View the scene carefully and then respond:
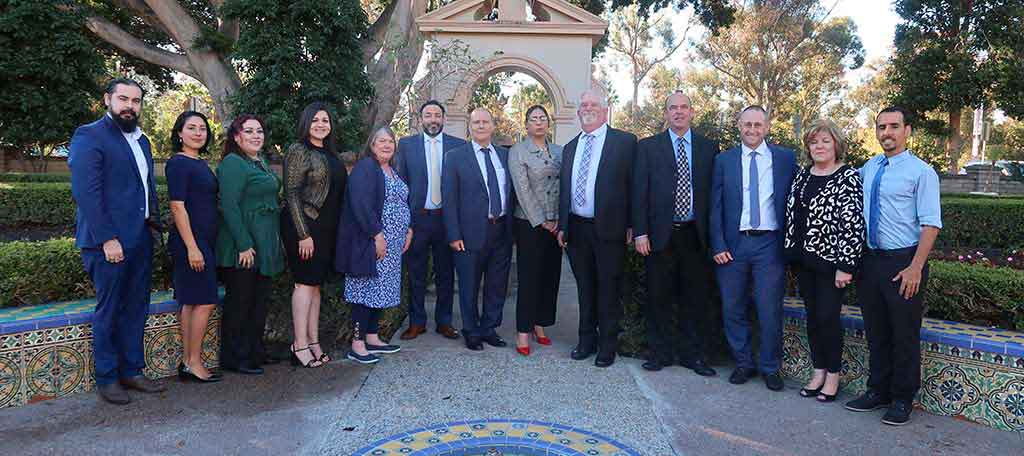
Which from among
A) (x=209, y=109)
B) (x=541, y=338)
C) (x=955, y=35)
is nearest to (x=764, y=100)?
(x=955, y=35)

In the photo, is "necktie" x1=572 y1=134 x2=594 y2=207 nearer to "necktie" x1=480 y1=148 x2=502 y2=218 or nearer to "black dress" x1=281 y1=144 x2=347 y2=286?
"necktie" x1=480 y1=148 x2=502 y2=218

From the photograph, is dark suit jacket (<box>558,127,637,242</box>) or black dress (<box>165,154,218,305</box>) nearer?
black dress (<box>165,154,218,305</box>)

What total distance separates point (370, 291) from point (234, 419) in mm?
1288

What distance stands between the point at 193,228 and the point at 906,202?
4.08 metres

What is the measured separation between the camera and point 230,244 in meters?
4.17

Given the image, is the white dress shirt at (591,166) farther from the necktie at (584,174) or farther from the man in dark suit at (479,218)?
the man in dark suit at (479,218)

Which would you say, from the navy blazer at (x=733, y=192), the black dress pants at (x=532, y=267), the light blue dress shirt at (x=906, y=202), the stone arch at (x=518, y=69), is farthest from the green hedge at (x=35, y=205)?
the light blue dress shirt at (x=906, y=202)

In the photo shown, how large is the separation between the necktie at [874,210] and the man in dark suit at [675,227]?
0.97 metres

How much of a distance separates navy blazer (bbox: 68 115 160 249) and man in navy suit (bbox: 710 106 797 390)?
3492 millimetres

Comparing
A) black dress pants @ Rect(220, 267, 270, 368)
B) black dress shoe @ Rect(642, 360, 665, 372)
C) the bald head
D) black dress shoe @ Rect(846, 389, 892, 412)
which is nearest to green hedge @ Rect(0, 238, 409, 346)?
black dress pants @ Rect(220, 267, 270, 368)

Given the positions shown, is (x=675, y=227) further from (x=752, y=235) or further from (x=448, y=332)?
(x=448, y=332)

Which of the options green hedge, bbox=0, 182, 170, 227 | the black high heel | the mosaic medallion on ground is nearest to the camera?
the mosaic medallion on ground

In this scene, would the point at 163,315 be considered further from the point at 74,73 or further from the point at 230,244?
the point at 74,73

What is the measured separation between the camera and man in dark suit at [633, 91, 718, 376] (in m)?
4.37
